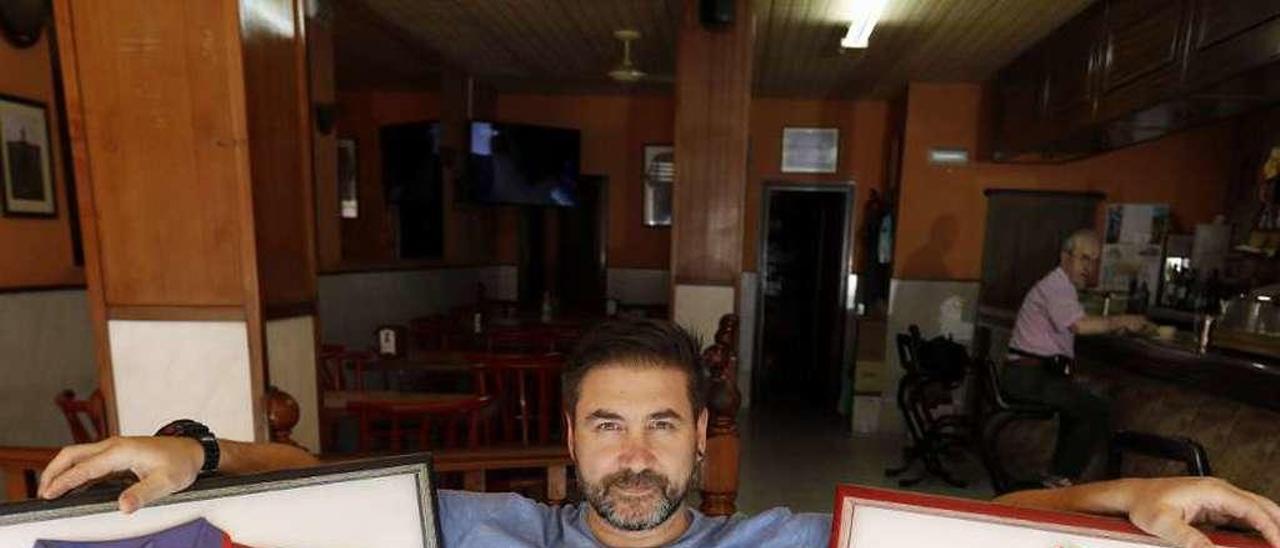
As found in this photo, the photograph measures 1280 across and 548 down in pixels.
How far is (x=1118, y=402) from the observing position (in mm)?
3297

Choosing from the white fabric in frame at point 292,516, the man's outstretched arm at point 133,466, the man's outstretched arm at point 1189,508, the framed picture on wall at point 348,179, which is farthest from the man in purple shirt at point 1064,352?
the framed picture on wall at point 348,179

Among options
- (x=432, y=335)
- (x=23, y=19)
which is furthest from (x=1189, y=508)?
(x=23, y=19)

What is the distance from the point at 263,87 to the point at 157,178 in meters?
0.36

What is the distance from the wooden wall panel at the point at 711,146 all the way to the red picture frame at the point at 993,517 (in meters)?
2.20

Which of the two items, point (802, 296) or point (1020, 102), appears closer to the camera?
point (1020, 102)

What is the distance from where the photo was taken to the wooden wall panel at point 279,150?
1699 mm

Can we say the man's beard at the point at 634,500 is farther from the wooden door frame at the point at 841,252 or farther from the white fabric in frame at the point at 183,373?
the wooden door frame at the point at 841,252

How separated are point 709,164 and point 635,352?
6.70ft

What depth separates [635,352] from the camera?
4.22 feet

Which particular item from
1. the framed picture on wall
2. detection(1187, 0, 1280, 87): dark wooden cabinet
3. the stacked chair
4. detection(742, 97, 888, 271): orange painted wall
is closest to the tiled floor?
the stacked chair

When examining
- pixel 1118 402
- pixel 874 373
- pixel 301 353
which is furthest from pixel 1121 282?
pixel 301 353

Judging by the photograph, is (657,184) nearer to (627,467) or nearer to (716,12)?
(716,12)

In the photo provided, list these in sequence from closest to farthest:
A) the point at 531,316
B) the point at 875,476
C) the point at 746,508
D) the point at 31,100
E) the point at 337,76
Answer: the point at 31,100 < the point at 746,508 < the point at 875,476 < the point at 531,316 < the point at 337,76

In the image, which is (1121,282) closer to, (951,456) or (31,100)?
(951,456)
